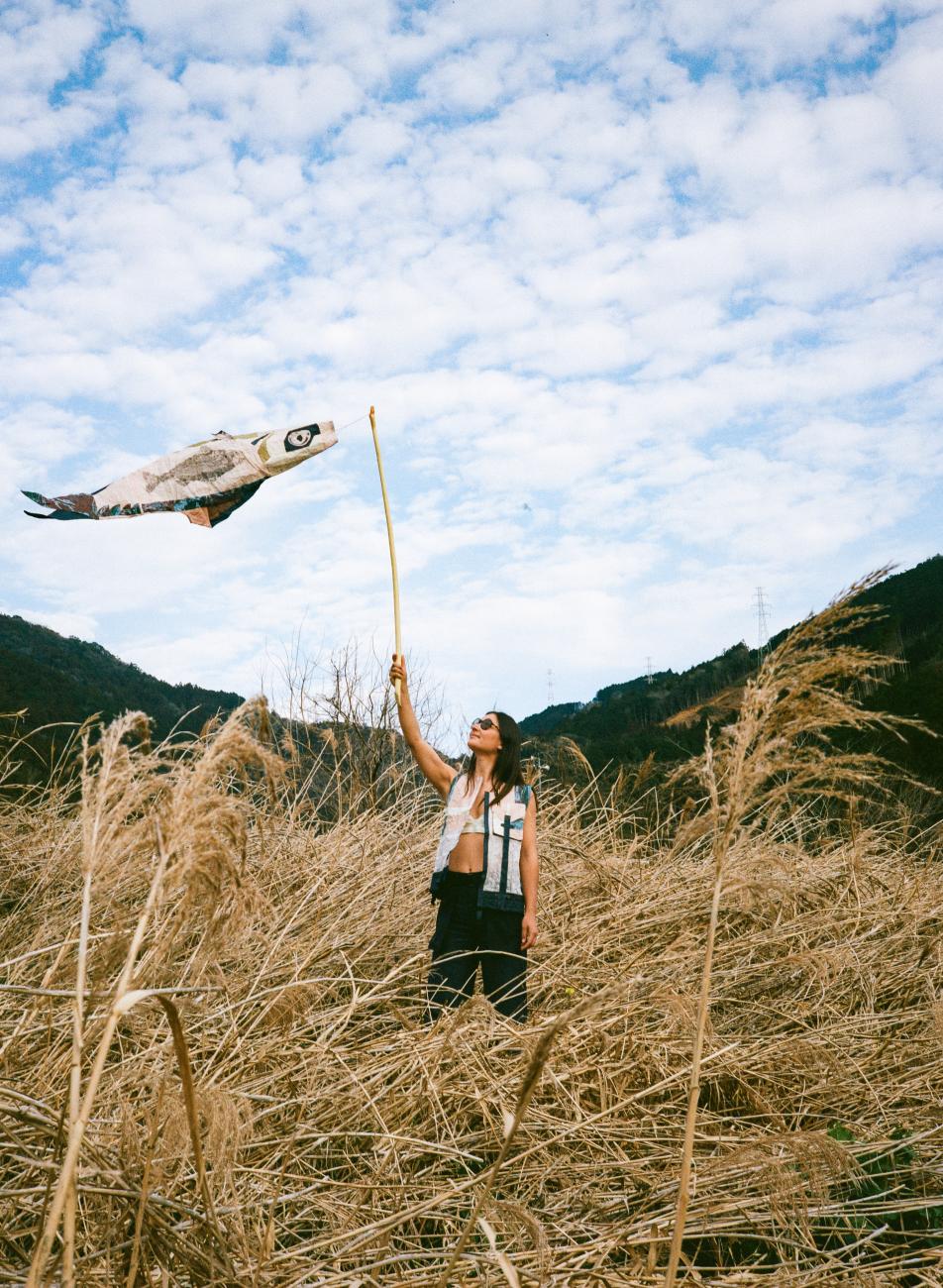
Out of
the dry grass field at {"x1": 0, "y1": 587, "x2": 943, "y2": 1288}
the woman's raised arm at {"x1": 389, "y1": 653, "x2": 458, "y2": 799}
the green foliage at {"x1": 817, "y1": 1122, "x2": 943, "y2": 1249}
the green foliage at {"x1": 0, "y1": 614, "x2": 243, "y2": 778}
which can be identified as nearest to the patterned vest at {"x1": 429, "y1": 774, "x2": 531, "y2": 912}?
the woman's raised arm at {"x1": 389, "y1": 653, "x2": 458, "y2": 799}

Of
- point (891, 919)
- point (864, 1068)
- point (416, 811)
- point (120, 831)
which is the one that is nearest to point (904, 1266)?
point (864, 1068)

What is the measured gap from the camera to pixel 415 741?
389 cm

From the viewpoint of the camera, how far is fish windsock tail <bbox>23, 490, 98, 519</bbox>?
116 inches

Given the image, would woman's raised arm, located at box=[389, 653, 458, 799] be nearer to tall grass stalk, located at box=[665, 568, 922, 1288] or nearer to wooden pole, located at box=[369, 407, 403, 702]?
wooden pole, located at box=[369, 407, 403, 702]

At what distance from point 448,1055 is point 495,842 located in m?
1.09

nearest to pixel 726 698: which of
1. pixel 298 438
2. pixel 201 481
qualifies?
pixel 298 438

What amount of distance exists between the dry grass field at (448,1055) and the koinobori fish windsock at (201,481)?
0.95 metres

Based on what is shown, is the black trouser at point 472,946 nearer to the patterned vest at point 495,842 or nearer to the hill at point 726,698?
the patterned vest at point 495,842

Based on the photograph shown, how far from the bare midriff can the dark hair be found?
98 mm

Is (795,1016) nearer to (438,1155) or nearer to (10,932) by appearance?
(438,1155)

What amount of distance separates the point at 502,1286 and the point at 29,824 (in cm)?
438

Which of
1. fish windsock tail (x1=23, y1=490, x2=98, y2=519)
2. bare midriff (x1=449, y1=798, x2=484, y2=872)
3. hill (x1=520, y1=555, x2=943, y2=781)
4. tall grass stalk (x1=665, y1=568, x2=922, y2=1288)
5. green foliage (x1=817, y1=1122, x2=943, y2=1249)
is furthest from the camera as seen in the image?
hill (x1=520, y1=555, x2=943, y2=781)

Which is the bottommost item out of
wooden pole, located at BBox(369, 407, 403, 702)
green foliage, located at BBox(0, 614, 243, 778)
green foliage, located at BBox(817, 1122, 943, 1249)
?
green foliage, located at BBox(817, 1122, 943, 1249)

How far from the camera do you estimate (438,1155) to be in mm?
2463
